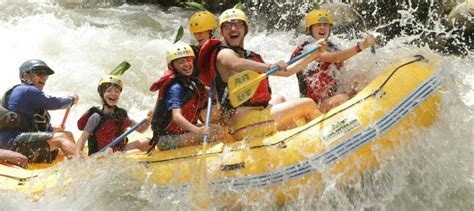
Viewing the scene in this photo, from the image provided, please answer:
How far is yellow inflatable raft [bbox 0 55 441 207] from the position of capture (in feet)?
12.0

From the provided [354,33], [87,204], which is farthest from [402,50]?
[354,33]

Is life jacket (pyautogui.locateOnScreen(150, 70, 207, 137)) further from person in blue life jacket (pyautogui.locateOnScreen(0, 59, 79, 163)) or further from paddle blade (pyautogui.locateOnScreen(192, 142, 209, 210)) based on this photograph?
person in blue life jacket (pyautogui.locateOnScreen(0, 59, 79, 163))

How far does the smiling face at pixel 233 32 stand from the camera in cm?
409

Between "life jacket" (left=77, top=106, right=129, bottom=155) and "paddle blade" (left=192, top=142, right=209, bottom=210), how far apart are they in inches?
48.5

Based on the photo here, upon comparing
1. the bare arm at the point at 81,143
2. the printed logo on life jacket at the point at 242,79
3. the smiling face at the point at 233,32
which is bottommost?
the bare arm at the point at 81,143

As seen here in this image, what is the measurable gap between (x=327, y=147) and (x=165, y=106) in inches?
51.3

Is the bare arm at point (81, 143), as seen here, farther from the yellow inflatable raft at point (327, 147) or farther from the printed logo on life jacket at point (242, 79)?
the printed logo on life jacket at point (242, 79)

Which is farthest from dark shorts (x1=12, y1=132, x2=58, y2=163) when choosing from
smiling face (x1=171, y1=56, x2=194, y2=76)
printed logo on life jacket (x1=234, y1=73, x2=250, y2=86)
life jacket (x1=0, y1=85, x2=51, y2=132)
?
printed logo on life jacket (x1=234, y1=73, x2=250, y2=86)

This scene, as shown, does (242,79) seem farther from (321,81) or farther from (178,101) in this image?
(321,81)

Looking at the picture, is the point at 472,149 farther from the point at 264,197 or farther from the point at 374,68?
the point at 264,197

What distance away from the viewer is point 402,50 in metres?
4.18

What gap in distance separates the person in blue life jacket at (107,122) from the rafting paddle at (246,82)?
122 cm

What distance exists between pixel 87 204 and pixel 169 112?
0.97 m

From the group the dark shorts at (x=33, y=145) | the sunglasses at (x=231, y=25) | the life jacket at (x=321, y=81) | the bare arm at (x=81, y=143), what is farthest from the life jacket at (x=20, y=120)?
the life jacket at (x=321, y=81)
